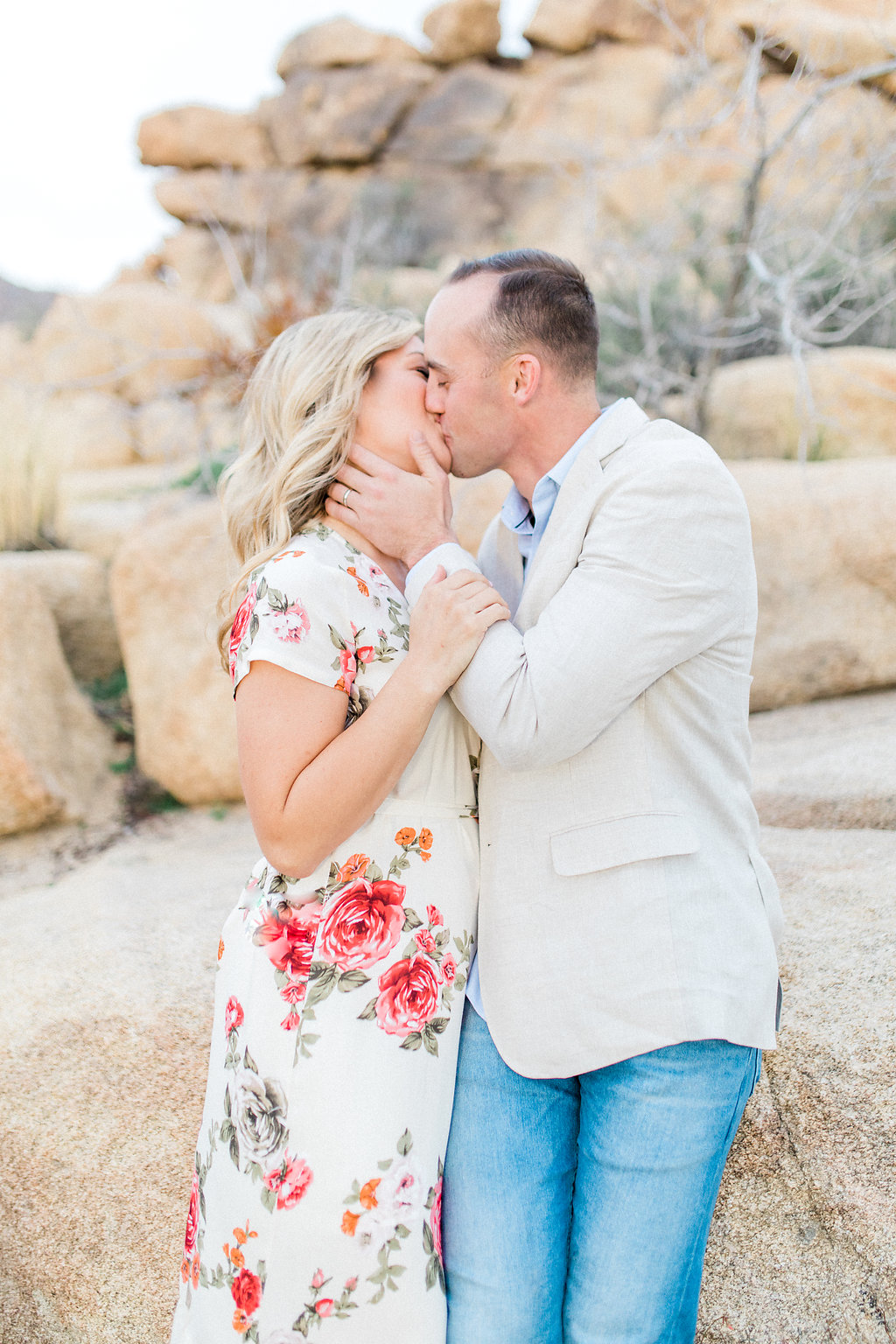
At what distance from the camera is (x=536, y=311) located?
7.15 ft

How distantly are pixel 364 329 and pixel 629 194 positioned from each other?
15.3 metres

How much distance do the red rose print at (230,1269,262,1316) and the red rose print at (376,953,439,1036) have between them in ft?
1.62

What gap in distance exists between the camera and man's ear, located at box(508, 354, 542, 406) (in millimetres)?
2186

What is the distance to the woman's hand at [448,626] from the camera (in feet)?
5.78

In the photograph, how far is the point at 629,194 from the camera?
1538 centimetres

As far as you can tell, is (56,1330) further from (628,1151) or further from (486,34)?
(486,34)

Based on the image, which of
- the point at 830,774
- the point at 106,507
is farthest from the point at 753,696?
the point at 106,507

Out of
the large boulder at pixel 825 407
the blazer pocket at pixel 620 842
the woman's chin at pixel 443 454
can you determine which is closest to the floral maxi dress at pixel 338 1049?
the blazer pocket at pixel 620 842

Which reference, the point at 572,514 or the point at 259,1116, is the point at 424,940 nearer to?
the point at 259,1116

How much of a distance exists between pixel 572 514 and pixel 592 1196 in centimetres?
Answer: 132

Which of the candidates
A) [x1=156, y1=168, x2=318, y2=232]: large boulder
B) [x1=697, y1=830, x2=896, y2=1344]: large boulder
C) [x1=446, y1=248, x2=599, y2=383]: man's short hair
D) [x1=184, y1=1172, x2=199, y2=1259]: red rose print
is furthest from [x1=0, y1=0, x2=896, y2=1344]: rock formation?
[x1=156, y1=168, x2=318, y2=232]: large boulder

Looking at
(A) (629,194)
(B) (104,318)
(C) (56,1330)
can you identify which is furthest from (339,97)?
(C) (56,1330)

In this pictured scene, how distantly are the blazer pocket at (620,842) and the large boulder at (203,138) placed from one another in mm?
21390

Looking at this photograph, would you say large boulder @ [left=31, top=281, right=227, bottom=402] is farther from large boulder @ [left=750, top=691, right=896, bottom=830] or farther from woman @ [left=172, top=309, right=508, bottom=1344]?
woman @ [left=172, top=309, right=508, bottom=1344]
